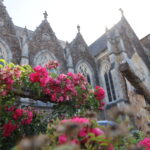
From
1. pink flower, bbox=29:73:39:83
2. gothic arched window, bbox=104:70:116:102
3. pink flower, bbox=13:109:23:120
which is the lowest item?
pink flower, bbox=13:109:23:120

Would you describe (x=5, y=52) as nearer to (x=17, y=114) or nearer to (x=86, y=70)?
(x=86, y=70)

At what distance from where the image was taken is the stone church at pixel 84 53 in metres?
13.5

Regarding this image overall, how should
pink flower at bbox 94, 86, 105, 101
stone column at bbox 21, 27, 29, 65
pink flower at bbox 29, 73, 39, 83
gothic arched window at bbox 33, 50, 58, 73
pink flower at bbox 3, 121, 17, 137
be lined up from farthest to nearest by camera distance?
gothic arched window at bbox 33, 50, 58, 73 < stone column at bbox 21, 27, 29, 65 < pink flower at bbox 94, 86, 105, 101 < pink flower at bbox 29, 73, 39, 83 < pink flower at bbox 3, 121, 17, 137

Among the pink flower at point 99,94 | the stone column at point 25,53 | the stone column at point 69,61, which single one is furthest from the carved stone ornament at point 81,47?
the pink flower at point 99,94

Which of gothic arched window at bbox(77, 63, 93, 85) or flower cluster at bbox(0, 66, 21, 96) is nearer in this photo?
flower cluster at bbox(0, 66, 21, 96)

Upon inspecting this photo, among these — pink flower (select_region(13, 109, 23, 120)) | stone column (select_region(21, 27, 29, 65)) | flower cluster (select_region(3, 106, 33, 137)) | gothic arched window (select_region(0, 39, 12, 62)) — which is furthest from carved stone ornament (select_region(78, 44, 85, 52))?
pink flower (select_region(13, 109, 23, 120))

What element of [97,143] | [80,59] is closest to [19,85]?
[97,143]

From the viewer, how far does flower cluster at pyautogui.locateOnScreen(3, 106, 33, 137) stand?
2.77m

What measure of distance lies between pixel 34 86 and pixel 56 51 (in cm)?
1297

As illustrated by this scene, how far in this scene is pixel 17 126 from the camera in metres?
2.96

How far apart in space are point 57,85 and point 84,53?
14.8 m

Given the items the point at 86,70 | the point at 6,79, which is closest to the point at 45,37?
the point at 86,70

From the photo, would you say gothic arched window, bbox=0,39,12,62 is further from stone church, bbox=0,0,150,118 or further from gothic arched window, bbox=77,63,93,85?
gothic arched window, bbox=77,63,93,85

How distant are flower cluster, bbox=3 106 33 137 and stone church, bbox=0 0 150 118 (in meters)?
10.1
